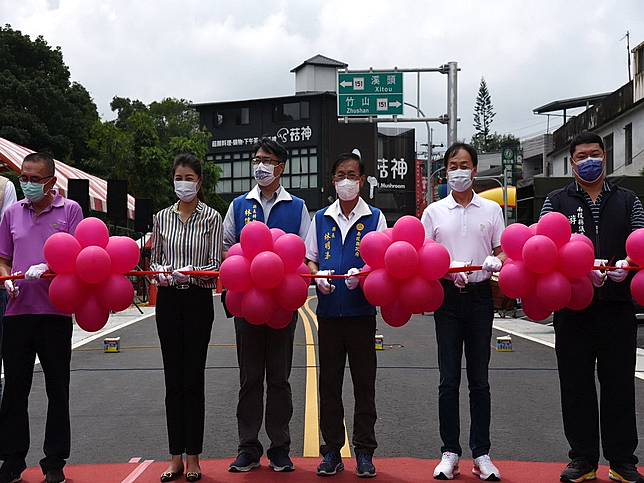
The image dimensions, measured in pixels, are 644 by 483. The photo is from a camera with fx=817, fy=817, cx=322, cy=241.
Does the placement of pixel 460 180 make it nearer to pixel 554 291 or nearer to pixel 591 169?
pixel 591 169

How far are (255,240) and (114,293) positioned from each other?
0.99 m

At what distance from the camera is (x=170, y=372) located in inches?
219

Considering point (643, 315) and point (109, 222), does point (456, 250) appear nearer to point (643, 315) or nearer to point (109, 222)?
point (643, 315)

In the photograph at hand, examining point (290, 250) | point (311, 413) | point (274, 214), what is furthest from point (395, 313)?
point (311, 413)

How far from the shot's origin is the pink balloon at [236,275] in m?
5.26

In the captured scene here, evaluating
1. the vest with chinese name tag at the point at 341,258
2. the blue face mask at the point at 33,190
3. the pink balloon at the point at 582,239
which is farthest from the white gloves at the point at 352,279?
the blue face mask at the point at 33,190

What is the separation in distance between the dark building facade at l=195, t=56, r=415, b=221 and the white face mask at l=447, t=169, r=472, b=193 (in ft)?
188

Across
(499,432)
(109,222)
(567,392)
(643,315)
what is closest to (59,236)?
(567,392)

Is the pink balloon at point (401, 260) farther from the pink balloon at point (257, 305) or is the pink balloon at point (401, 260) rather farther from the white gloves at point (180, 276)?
the white gloves at point (180, 276)

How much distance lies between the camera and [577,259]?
5055mm

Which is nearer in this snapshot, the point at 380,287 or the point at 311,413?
the point at 380,287

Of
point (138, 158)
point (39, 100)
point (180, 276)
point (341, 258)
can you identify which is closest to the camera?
point (180, 276)

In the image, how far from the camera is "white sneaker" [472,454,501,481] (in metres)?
5.39

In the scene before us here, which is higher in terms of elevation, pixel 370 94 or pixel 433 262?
pixel 370 94
